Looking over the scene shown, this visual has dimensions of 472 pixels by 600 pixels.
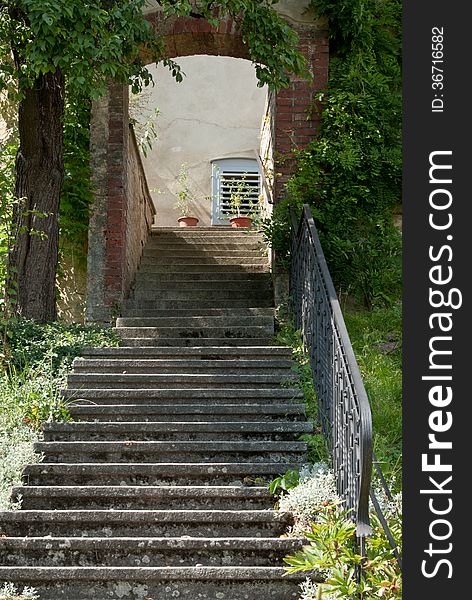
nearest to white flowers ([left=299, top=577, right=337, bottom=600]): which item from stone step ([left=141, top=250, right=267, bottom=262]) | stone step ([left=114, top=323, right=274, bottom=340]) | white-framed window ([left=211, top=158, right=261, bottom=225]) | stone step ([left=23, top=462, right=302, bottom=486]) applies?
stone step ([left=23, top=462, right=302, bottom=486])

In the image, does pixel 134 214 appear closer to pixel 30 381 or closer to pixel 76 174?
pixel 76 174

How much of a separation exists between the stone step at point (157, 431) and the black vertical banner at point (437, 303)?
180cm

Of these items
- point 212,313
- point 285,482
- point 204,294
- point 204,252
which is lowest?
point 285,482

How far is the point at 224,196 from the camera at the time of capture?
47.4 feet

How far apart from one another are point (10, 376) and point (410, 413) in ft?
11.5

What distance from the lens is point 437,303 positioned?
400cm

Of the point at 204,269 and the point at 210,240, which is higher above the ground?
the point at 210,240

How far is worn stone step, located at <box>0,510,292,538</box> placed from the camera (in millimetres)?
4734

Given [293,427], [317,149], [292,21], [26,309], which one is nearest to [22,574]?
[293,427]

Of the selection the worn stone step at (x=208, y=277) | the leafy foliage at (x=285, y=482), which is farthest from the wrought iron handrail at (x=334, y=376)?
the worn stone step at (x=208, y=277)

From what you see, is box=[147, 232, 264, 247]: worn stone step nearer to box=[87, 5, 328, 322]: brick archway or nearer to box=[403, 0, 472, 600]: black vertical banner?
box=[87, 5, 328, 322]: brick archway

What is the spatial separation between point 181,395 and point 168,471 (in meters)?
0.90

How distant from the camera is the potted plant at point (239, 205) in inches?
496

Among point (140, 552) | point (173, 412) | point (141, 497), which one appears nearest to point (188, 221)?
point (173, 412)
